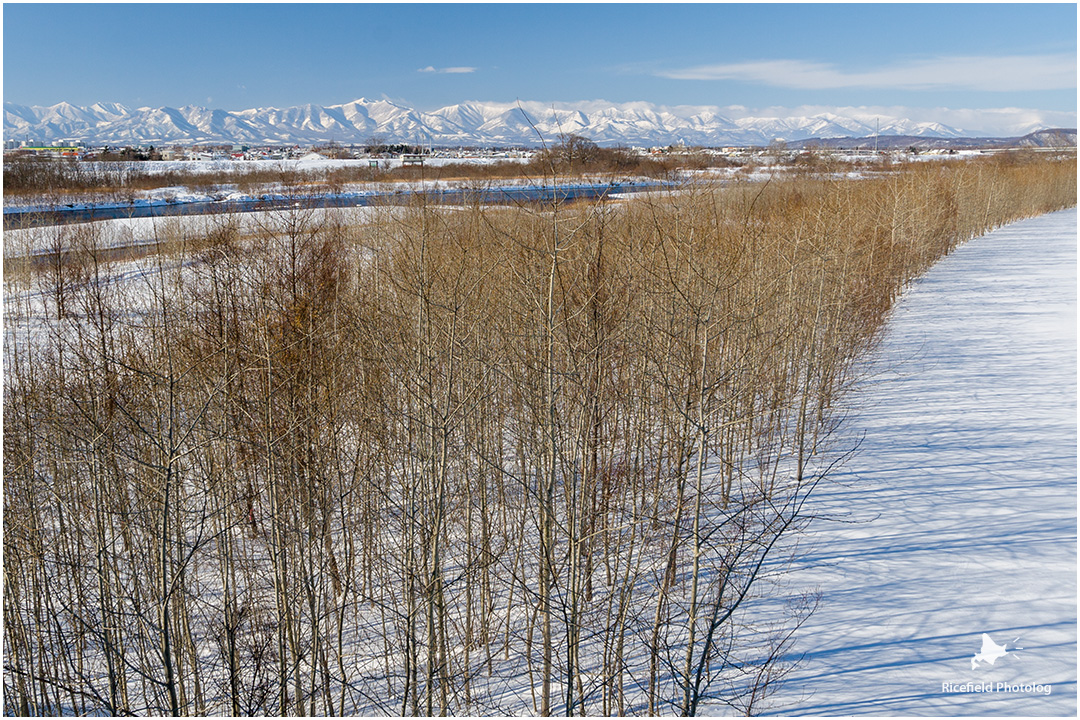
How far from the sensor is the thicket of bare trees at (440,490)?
7.13 m

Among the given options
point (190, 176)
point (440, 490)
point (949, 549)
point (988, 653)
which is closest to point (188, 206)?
point (190, 176)

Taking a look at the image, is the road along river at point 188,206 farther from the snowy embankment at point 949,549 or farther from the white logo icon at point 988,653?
the white logo icon at point 988,653

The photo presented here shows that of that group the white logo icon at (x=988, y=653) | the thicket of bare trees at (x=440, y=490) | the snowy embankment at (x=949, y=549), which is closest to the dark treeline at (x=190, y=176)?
the thicket of bare trees at (x=440, y=490)

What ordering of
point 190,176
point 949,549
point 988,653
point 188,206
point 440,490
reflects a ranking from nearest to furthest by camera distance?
1. point 440,490
2. point 988,653
3. point 949,549
4. point 188,206
5. point 190,176

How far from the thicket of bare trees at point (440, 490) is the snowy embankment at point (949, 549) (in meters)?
0.74

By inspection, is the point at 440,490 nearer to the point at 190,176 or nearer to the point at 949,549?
the point at 949,549

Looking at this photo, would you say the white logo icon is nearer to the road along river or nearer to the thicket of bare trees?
the thicket of bare trees

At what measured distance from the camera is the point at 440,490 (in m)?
6.62

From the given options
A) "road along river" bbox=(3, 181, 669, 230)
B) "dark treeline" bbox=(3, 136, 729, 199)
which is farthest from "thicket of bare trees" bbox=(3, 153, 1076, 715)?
"dark treeline" bbox=(3, 136, 729, 199)

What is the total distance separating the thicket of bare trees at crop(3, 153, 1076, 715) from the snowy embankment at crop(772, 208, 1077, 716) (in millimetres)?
736

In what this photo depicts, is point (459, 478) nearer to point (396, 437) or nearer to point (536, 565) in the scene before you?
point (396, 437)

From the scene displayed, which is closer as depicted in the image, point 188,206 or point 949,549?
point 949,549

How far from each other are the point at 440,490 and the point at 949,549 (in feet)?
23.9

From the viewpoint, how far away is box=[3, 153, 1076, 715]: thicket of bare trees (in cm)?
713
